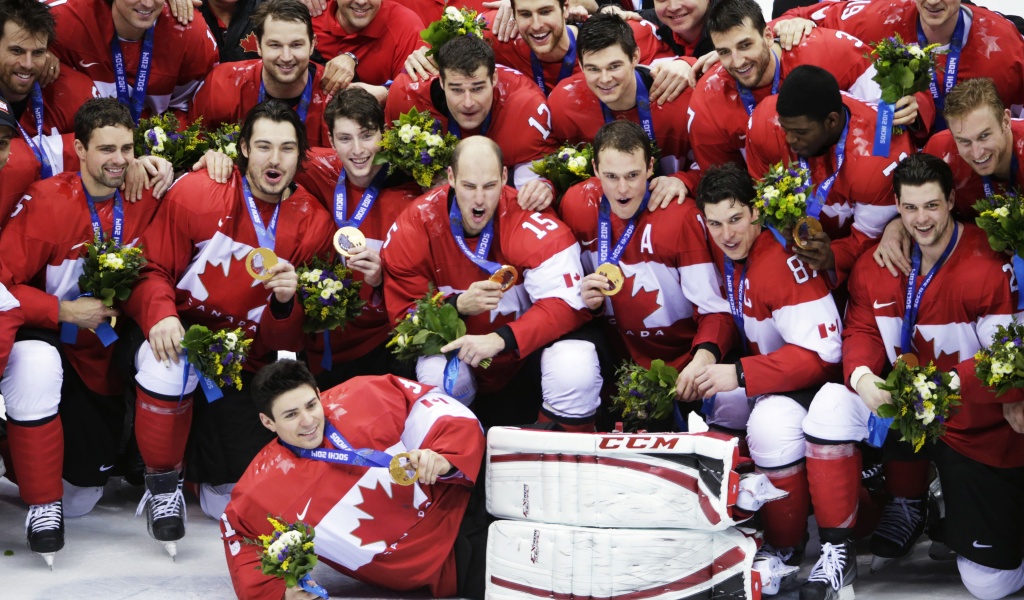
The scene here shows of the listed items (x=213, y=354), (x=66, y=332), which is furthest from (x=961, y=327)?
(x=66, y=332)

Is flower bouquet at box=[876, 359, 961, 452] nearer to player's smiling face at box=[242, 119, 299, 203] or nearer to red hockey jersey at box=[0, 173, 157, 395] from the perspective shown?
player's smiling face at box=[242, 119, 299, 203]

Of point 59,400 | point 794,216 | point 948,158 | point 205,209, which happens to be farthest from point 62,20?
point 948,158

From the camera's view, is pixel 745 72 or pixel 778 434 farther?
pixel 745 72

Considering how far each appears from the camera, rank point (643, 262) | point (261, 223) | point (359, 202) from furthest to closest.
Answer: point (359, 202)
point (261, 223)
point (643, 262)

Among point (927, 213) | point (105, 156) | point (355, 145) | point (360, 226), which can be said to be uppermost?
point (927, 213)

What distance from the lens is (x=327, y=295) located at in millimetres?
5910

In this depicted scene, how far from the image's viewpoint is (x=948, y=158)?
543 centimetres

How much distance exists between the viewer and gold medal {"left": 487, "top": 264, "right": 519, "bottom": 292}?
5742 millimetres

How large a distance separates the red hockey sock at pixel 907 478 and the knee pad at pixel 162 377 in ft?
9.68

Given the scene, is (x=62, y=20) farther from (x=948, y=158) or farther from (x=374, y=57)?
(x=948, y=158)

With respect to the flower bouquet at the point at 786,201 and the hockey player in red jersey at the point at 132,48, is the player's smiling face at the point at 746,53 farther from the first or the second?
the hockey player in red jersey at the point at 132,48

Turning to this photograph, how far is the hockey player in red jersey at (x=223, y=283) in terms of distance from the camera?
19.1 ft

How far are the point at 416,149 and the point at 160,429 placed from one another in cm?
163

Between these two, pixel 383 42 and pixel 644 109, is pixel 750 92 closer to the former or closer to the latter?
pixel 644 109
